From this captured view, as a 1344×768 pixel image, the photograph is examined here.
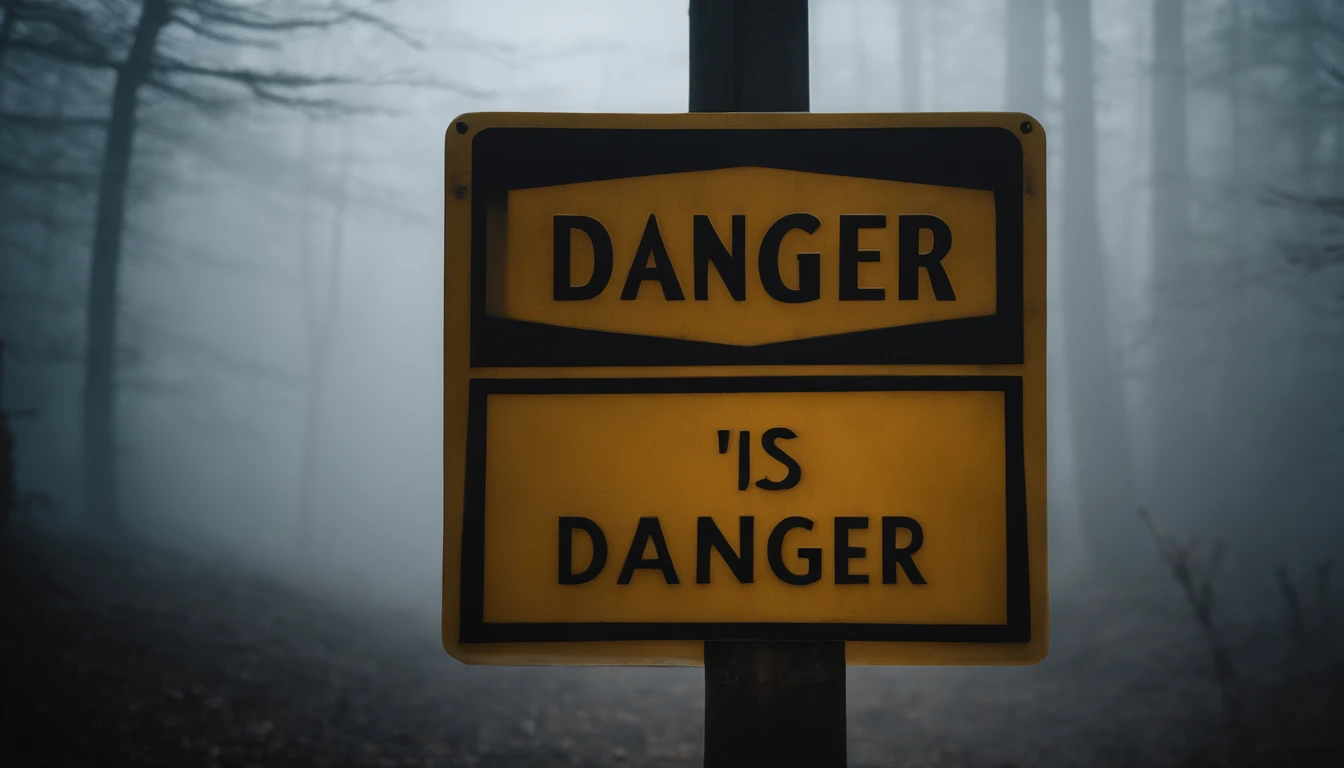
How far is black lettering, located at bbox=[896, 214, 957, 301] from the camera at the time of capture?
126 cm

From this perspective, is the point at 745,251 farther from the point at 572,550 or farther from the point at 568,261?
the point at 572,550

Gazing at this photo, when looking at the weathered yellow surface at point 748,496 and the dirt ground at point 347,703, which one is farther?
the dirt ground at point 347,703

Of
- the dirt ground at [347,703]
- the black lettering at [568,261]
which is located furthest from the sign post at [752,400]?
the dirt ground at [347,703]

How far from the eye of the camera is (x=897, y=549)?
1.25 meters

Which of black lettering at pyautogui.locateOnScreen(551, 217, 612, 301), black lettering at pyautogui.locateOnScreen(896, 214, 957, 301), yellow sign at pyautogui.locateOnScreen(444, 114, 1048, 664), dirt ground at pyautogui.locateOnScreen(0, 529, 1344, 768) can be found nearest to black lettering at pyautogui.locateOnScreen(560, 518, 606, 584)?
yellow sign at pyautogui.locateOnScreen(444, 114, 1048, 664)

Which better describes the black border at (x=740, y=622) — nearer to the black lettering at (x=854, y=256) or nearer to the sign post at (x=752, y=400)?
the sign post at (x=752, y=400)

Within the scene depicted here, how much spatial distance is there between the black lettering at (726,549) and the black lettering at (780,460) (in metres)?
0.06

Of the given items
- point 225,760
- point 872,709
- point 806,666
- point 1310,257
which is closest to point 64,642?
point 225,760

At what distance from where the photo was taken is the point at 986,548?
4.10ft

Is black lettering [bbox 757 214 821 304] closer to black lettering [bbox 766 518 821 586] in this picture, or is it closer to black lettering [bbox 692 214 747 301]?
black lettering [bbox 692 214 747 301]

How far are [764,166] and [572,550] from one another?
2.26ft

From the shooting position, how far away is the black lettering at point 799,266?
126 cm

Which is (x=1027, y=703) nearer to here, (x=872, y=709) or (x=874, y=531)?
(x=872, y=709)

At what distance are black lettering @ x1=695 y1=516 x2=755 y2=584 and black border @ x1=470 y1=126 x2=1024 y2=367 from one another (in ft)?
0.85
